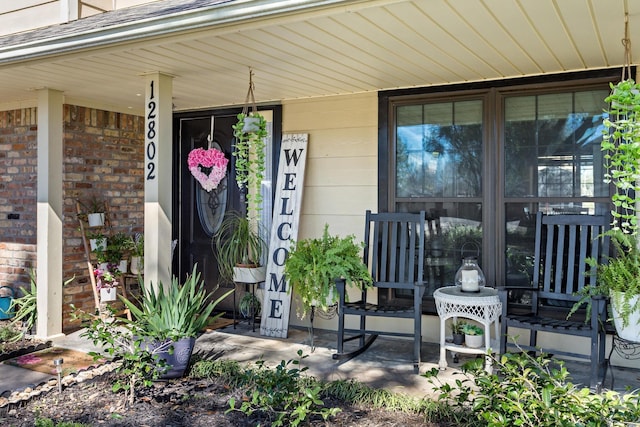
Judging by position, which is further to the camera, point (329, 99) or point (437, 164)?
point (329, 99)

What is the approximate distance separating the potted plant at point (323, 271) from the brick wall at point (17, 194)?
9.28 ft

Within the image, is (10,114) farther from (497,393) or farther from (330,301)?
(497,393)

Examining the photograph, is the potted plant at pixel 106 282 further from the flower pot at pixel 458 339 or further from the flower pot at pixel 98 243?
the flower pot at pixel 458 339

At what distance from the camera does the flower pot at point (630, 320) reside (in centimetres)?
309

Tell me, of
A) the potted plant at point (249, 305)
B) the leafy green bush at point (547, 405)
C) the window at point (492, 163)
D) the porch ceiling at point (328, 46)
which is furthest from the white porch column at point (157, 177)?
the leafy green bush at point (547, 405)

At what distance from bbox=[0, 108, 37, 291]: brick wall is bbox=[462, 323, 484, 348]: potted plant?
4088mm

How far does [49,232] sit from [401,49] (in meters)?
3.39

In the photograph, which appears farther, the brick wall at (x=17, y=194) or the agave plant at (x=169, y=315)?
the brick wall at (x=17, y=194)

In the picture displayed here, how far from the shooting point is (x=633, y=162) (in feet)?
9.32

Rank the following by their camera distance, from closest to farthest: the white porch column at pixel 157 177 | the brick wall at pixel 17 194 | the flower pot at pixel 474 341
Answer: the flower pot at pixel 474 341 < the white porch column at pixel 157 177 < the brick wall at pixel 17 194

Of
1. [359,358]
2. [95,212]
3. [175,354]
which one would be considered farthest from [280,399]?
[95,212]

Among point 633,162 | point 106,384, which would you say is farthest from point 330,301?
point 633,162

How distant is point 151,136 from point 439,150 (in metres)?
2.31

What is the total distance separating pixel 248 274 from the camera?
16.3ft
